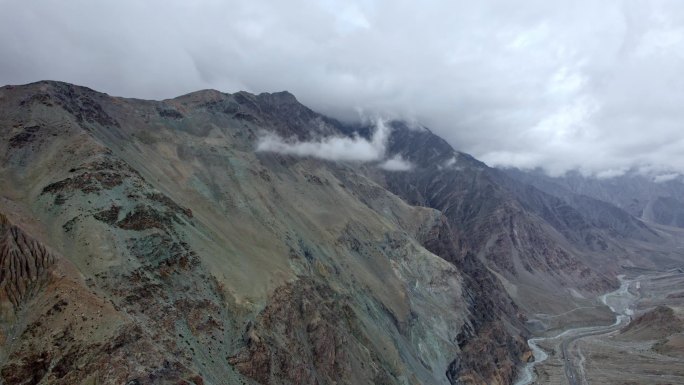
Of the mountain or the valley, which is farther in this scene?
the valley

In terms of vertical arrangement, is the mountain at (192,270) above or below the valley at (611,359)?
above

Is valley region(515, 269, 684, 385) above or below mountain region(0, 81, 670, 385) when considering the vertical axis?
below

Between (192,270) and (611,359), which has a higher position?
(192,270)

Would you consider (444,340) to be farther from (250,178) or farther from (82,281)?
(82,281)

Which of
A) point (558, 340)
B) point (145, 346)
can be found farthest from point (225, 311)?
point (558, 340)

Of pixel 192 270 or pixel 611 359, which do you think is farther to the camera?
pixel 611 359

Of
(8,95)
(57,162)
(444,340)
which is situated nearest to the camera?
(57,162)

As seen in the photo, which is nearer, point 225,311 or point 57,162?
point 225,311

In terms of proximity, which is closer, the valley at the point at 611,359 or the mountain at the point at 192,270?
the mountain at the point at 192,270
